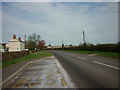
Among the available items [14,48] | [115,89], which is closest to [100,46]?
[115,89]

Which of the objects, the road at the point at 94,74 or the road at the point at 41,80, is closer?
the road at the point at 94,74

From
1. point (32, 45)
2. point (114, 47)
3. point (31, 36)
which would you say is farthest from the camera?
point (31, 36)

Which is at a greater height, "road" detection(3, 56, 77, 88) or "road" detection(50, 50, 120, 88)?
"road" detection(50, 50, 120, 88)

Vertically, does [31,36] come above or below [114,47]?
above

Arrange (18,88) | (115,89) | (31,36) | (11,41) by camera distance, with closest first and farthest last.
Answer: (115,89) → (18,88) → (11,41) → (31,36)

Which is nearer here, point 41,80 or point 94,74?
point 41,80

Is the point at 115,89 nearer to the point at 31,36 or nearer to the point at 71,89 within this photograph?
the point at 71,89

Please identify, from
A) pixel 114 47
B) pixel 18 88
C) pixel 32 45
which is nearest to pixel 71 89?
pixel 18 88

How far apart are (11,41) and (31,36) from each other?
11.8 metres

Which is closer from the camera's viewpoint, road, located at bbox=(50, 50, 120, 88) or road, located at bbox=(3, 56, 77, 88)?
road, located at bbox=(50, 50, 120, 88)

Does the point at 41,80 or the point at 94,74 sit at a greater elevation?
the point at 94,74

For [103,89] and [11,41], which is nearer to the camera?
[103,89]

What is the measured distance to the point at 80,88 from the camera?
237 inches

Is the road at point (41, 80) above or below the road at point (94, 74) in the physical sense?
below
